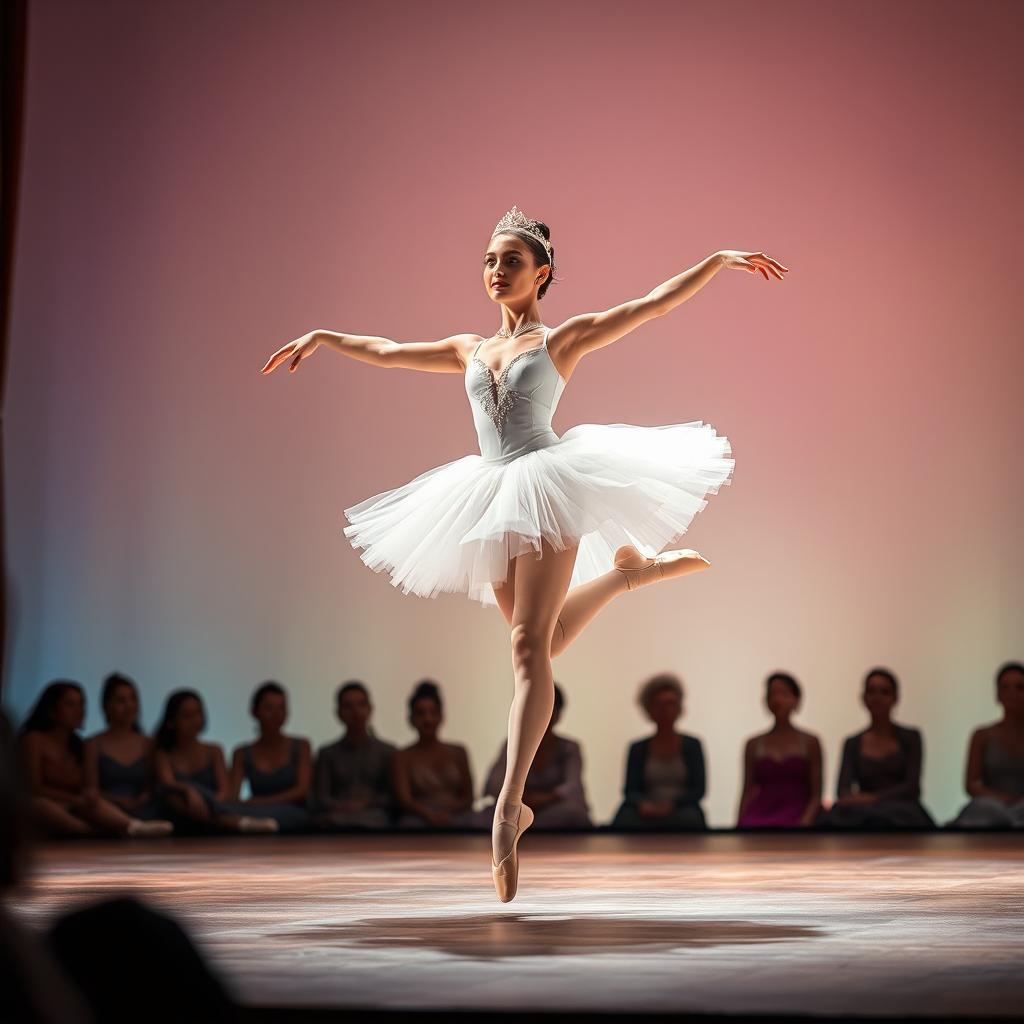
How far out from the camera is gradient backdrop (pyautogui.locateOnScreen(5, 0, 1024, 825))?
21.1 ft

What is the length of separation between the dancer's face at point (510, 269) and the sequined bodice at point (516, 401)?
4.5 inches

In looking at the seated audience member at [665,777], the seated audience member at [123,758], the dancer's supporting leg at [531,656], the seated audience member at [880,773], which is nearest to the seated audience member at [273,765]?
the seated audience member at [123,758]

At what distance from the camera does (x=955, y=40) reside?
6.42 metres

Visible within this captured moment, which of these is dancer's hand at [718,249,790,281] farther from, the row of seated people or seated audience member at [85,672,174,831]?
seated audience member at [85,672,174,831]

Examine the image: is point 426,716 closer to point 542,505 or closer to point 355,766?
point 355,766

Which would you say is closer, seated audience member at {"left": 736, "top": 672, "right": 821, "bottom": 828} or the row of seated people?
the row of seated people

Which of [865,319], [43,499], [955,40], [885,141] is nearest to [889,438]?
→ [865,319]

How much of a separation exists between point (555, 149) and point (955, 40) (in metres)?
1.73

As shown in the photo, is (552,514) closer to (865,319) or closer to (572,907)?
(572,907)

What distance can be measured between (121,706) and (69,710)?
0.26 meters

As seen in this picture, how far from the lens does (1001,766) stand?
A: 5746 mm

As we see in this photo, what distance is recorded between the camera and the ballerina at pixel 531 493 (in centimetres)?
292

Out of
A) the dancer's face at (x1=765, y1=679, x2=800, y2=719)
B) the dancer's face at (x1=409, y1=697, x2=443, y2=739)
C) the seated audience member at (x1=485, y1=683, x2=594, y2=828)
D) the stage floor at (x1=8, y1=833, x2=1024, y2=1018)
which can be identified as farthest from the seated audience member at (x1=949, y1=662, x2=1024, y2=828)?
the dancer's face at (x1=409, y1=697, x2=443, y2=739)

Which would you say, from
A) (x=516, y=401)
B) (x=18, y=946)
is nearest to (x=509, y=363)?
(x=516, y=401)
